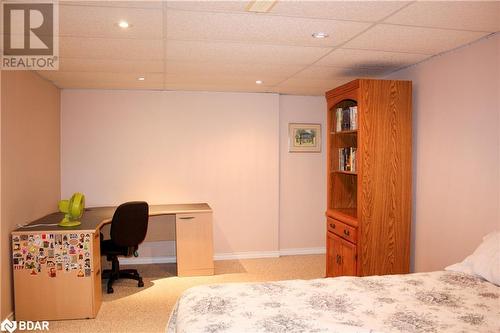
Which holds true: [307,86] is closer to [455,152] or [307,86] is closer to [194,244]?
[455,152]

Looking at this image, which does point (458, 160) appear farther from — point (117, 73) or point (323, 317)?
point (117, 73)

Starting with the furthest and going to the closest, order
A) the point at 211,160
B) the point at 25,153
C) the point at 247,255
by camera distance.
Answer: the point at 247,255, the point at 211,160, the point at 25,153

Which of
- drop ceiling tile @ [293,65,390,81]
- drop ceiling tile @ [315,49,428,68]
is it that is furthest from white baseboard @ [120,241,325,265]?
drop ceiling tile @ [315,49,428,68]

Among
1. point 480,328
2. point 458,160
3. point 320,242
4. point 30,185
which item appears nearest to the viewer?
point 480,328

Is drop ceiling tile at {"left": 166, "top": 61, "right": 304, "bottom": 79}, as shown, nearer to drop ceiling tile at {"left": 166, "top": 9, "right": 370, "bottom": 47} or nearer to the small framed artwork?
drop ceiling tile at {"left": 166, "top": 9, "right": 370, "bottom": 47}

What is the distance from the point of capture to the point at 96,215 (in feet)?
14.2

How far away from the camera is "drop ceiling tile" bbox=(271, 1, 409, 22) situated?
2205mm

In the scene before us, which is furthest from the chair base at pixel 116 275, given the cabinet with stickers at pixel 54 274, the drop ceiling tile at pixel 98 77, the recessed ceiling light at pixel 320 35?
the recessed ceiling light at pixel 320 35

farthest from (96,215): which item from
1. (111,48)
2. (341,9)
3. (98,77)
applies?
(341,9)

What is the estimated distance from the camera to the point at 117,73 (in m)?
4.07

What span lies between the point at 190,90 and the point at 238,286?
338 cm

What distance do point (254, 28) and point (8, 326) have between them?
10.1ft

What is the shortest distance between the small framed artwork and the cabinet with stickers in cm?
312

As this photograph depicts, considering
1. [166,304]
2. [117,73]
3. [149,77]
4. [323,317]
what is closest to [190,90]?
[149,77]
